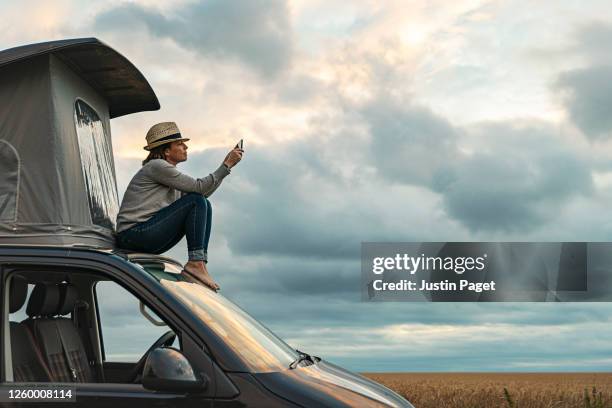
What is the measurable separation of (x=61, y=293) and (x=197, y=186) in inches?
55.6

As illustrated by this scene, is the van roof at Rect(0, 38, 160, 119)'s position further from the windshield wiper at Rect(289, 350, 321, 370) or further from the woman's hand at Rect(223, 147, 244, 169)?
the windshield wiper at Rect(289, 350, 321, 370)

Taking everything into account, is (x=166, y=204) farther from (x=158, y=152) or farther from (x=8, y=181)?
(x=8, y=181)

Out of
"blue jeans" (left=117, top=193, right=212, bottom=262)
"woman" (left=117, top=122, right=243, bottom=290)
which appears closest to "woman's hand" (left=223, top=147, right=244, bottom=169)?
"woman" (left=117, top=122, right=243, bottom=290)

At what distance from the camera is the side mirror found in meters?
4.98

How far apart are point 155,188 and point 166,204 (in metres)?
0.16

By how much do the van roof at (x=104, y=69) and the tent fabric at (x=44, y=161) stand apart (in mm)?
112

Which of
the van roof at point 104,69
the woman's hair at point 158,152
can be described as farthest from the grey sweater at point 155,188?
the van roof at point 104,69

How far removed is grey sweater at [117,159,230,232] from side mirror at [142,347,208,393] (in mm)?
2438

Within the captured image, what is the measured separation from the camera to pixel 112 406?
17.0 feet

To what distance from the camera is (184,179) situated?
7.44 meters

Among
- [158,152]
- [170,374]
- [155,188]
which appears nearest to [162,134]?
[158,152]

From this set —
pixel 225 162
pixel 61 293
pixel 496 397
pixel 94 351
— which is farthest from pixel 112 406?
pixel 496 397

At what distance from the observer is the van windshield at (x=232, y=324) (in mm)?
5430

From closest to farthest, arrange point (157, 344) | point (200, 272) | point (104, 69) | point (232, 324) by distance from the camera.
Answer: point (232, 324), point (200, 272), point (157, 344), point (104, 69)
